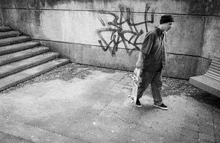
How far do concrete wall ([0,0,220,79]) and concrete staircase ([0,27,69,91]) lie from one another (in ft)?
1.44

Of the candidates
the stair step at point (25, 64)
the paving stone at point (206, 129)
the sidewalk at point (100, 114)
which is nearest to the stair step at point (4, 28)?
the stair step at point (25, 64)

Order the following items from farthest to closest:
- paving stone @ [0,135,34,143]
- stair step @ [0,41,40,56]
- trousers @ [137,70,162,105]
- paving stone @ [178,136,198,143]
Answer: stair step @ [0,41,40,56], trousers @ [137,70,162,105], paving stone @ [178,136,198,143], paving stone @ [0,135,34,143]

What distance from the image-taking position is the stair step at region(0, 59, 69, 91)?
16.8ft

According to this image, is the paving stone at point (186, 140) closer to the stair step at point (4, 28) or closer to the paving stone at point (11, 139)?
the paving stone at point (11, 139)

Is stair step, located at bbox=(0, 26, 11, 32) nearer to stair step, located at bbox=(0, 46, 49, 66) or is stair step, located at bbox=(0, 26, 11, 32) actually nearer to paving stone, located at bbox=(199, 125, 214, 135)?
stair step, located at bbox=(0, 46, 49, 66)

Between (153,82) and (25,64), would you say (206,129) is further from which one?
(25,64)

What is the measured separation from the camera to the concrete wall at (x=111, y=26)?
16.9 ft

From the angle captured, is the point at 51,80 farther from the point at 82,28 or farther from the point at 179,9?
the point at 179,9

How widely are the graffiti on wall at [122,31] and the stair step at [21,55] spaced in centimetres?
243

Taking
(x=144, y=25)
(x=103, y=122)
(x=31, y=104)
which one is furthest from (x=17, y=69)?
(x=144, y=25)

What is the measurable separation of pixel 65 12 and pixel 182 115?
208 inches

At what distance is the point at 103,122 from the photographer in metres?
3.65

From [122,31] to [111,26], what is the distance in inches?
16.6

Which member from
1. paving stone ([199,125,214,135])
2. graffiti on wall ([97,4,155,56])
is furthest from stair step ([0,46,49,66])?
paving stone ([199,125,214,135])
